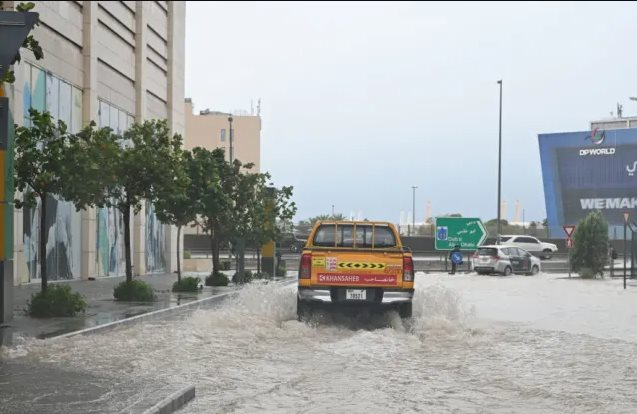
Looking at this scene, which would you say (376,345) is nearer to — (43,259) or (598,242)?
(43,259)

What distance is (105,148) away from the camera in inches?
730

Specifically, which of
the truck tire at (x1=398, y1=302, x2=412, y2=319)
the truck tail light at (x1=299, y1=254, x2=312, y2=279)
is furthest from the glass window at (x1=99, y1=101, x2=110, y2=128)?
the truck tire at (x1=398, y1=302, x2=412, y2=319)

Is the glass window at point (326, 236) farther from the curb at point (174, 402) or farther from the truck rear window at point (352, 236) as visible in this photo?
the curb at point (174, 402)

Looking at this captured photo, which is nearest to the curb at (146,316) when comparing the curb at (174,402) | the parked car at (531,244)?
the curb at (174,402)

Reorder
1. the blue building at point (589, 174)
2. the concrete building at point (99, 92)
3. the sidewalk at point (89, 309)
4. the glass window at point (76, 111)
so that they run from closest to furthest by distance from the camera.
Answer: the sidewalk at point (89, 309) → the concrete building at point (99, 92) → the glass window at point (76, 111) → the blue building at point (589, 174)

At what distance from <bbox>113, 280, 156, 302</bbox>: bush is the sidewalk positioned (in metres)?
0.24

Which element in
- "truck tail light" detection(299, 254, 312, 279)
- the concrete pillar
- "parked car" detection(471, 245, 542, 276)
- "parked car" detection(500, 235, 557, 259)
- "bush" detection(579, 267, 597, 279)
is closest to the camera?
"truck tail light" detection(299, 254, 312, 279)

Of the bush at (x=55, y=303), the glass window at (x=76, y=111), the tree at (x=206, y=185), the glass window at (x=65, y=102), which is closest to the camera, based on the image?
the bush at (x=55, y=303)

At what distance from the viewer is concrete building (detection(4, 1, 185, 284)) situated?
28.7m

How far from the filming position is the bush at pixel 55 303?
17.1m

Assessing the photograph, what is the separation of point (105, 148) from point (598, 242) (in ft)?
89.3

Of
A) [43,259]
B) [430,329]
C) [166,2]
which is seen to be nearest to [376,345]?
[430,329]

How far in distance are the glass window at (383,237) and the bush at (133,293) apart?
7.68 metres

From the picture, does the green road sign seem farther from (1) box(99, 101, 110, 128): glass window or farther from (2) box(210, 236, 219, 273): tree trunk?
(1) box(99, 101, 110, 128): glass window
